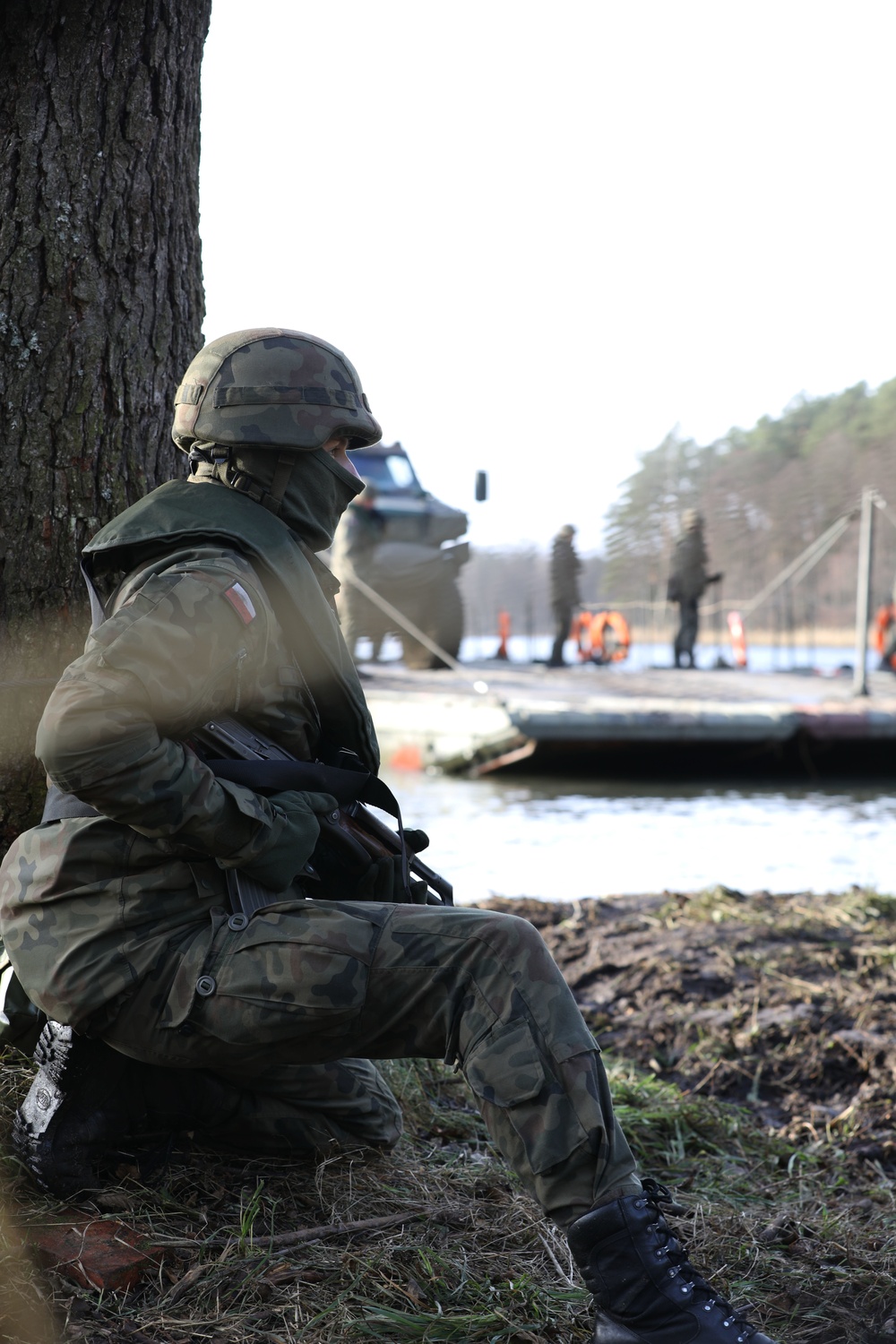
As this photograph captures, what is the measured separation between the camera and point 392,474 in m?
18.5

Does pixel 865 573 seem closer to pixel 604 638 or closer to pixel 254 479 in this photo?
pixel 604 638

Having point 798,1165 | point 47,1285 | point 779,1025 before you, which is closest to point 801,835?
point 779,1025

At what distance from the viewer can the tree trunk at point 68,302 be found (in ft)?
10.5

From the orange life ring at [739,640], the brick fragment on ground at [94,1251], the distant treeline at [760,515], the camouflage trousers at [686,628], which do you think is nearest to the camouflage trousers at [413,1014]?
the brick fragment on ground at [94,1251]

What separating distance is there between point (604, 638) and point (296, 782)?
18.9 m

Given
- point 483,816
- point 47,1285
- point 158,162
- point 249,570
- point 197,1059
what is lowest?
point 483,816

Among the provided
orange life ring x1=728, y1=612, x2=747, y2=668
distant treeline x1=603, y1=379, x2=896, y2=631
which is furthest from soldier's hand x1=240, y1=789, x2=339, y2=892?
distant treeline x1=603, y1=379, x2=896, y2=631

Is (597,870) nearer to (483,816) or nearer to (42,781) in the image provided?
(483,816)

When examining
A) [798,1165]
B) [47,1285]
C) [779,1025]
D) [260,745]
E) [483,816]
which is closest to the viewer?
[47,1285]

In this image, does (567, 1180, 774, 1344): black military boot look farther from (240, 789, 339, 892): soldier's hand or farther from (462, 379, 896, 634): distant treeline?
(462, 379, 896, 634): distant treeline

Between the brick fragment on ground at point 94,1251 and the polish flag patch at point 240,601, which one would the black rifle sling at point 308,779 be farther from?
the brick fragment on ground at point 94,1251

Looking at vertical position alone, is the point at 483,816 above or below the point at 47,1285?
below

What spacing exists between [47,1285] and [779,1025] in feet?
9.65

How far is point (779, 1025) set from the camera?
14.8 ft
